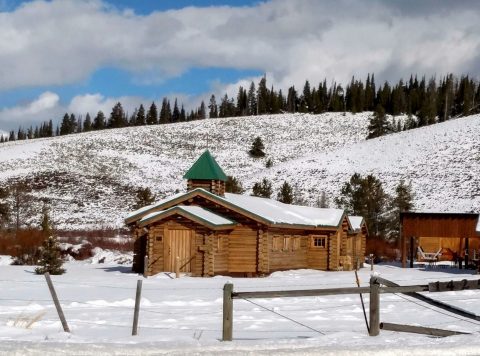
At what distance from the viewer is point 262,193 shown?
60594 millimetres

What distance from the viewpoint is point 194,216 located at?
95.2 ft

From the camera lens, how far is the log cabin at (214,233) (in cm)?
2950

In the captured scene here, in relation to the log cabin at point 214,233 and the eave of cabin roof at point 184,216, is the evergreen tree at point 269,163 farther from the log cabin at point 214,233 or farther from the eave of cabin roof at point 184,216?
A: the eave of cabin roof at point 184,216

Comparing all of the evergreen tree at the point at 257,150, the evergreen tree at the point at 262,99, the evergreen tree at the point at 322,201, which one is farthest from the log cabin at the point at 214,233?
the evergreen tree at the point at 262,99

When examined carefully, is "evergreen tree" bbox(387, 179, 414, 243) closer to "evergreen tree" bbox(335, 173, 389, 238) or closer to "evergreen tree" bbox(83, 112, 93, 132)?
"evergreen tree" bbox(335, 173, 389, 238)

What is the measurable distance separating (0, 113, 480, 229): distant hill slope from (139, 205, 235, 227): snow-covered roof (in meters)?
35.9

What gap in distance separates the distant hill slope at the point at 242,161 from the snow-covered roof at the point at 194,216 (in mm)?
35887

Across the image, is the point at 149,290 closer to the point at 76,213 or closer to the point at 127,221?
the point at 127,221

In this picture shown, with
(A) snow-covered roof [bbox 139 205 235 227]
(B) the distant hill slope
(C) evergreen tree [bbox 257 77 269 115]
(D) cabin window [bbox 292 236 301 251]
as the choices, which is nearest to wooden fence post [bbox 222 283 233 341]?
(A) snow-covered roof [bbox 139 205 235 227]

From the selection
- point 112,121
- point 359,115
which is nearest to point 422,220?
point 359,115

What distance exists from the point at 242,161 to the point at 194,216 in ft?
212

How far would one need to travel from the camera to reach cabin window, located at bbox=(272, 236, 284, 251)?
3168 cm

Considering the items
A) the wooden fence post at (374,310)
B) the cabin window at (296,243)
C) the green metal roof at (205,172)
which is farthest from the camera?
the cabin window at (296,243)

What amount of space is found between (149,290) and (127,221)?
11159mm
